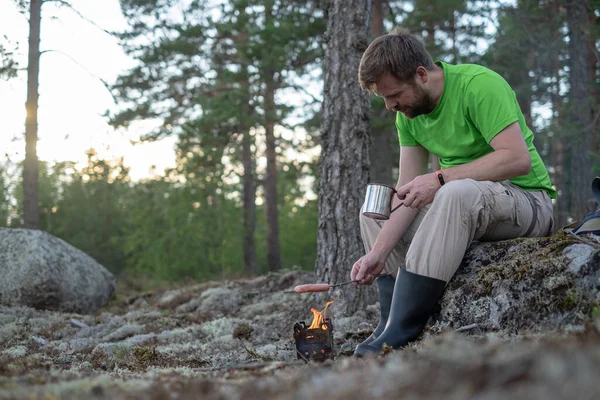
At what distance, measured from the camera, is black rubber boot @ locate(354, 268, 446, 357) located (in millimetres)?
3170

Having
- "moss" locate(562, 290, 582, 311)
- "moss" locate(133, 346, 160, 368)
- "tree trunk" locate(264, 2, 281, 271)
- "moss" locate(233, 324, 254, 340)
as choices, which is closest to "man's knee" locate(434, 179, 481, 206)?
"moss" locate(562, 290, 582, 311)

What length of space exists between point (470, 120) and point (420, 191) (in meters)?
0.58

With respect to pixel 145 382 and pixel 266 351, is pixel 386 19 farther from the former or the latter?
pixel 145 382

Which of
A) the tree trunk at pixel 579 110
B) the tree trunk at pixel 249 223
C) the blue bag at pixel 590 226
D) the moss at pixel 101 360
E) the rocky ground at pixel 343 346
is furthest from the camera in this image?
the tree trunk at pixel 249 223

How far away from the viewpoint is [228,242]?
672 inches

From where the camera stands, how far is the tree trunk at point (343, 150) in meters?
5.73

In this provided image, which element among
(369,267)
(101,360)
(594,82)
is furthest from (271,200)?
(369,267)

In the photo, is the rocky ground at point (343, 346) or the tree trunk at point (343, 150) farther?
the tree trunk at point (343, 150)

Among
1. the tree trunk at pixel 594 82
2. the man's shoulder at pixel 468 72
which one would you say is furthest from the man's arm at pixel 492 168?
the tree trunk at pixel 594 82

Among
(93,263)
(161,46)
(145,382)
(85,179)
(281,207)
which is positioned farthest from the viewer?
(281,207)

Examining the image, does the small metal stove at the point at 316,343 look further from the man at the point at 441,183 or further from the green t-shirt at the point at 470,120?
the green t-shirt at the point at 470,120

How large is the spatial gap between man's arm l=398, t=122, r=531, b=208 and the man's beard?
0.44 meters

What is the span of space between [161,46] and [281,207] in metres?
11.7

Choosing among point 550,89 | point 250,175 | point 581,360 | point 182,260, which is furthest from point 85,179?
point 581,360
